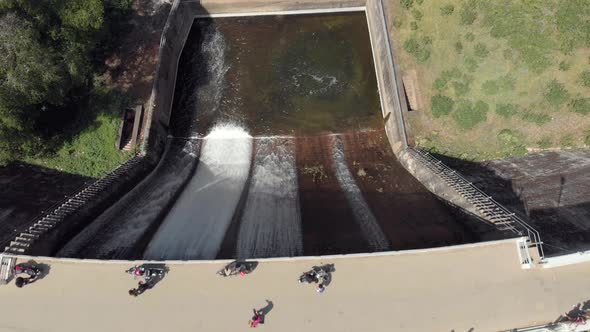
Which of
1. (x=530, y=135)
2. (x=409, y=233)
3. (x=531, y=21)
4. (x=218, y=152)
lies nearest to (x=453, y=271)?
(x=409, y=233)

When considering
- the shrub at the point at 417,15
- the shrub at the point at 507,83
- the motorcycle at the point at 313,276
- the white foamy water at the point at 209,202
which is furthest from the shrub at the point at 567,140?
the white foamy water at the point at 209,202

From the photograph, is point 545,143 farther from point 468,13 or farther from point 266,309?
point 266,309

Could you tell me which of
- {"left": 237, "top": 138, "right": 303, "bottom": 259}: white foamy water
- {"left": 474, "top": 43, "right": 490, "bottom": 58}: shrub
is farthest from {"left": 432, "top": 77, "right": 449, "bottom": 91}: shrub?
{"left": 237, "top": 138, "right": 303, "bottom": 259}: white foamy water

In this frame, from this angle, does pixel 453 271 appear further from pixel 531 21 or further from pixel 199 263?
pixel 531 21

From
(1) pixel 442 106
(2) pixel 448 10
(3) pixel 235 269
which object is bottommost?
(3) pixel 235 269

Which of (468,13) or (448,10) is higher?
(448,10)

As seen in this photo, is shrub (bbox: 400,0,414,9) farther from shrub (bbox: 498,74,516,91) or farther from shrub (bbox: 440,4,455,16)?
shrub (bbox: 498,74,516,91)

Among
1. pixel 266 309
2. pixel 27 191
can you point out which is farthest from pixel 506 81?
pixel 27 191

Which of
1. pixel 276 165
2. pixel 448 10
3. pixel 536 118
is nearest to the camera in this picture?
pixel 536 118
